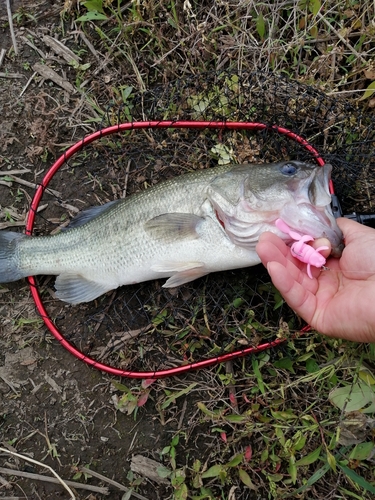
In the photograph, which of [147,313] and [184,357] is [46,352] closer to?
[147,313]

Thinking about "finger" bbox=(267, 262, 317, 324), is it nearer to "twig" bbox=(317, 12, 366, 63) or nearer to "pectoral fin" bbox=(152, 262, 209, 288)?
"pectoral fin" bbox=(152, 262, 209, 288)

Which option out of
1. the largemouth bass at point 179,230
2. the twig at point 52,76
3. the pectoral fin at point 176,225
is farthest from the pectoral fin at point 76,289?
the twig at point 52,76

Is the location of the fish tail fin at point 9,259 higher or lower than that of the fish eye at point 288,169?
lower

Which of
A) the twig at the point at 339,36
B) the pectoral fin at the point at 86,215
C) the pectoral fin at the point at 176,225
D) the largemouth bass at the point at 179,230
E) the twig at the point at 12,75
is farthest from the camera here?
the twig at the point at 12,75

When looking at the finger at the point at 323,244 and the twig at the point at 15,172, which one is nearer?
the finger at the point at 323,244

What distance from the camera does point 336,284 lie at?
106 inches

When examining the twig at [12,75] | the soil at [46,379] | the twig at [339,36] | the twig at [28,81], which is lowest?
the soil at [46,379]

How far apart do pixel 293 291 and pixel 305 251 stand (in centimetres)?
23

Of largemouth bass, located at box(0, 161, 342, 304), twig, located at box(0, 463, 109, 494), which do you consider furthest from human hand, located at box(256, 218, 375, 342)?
twig, located at box(0, 463, 109, 494)

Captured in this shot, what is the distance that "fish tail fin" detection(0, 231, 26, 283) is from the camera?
132 inches

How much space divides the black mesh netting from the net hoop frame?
0.33ft

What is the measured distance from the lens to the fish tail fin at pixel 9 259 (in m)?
3.34

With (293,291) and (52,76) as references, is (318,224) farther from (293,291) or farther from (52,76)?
(52,76)

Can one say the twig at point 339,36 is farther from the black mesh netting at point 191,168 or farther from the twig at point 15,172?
the twig at point 15,172
